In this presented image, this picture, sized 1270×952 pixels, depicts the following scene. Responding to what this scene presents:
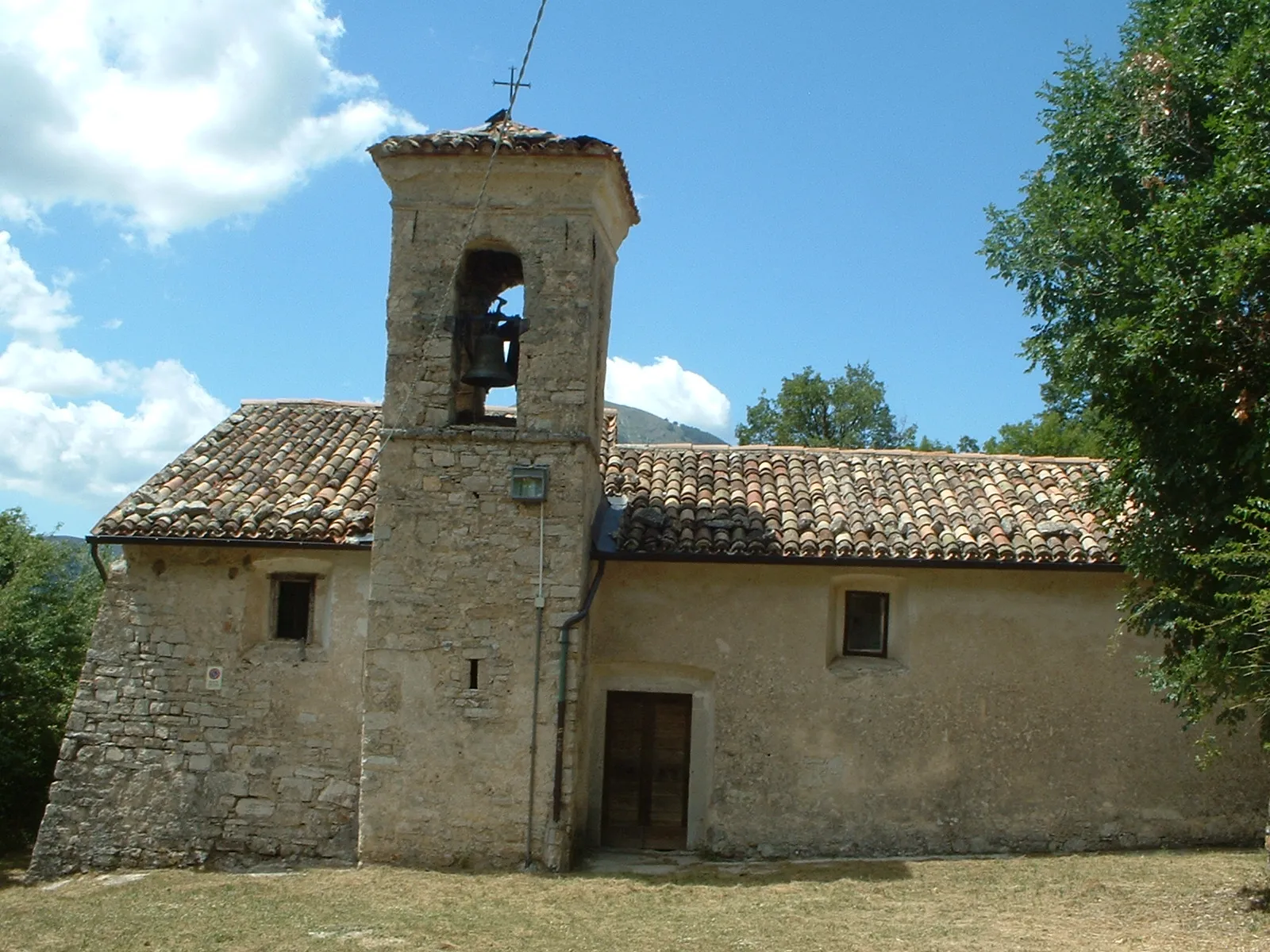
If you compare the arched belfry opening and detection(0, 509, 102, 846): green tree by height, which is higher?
the arched belfry opening

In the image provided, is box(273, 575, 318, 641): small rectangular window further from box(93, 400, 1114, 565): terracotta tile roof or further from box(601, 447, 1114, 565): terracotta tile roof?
box(601, 447, 1114, 565): terracotta tile roof

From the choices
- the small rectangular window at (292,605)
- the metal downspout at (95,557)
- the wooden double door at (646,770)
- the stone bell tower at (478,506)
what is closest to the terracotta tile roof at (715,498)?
the metal downspout at (95,557)

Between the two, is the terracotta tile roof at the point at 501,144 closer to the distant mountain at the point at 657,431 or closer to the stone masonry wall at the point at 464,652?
the stone masonry wall at the point at 464,652

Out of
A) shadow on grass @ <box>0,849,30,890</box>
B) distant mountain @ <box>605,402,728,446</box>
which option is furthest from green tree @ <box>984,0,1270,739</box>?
distant mountain @ <box>605,402,728,446</box>

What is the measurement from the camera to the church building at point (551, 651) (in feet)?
39.6

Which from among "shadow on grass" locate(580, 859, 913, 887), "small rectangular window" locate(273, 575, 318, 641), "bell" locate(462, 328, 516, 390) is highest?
"bell" locate(462, 328, 516, 390)

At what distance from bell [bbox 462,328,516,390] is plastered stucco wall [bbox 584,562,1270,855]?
2.38 meters

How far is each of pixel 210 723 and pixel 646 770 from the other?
4.76 metres

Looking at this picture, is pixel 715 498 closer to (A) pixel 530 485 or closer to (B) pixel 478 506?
(A) pixel 530 485

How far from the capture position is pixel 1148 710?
42.4 ft

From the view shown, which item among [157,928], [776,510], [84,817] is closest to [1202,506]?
[776,510]

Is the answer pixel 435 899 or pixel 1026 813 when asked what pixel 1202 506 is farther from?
pixel 435 899

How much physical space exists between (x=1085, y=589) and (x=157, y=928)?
A: 972 centimetres

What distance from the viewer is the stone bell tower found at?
11867 mm
